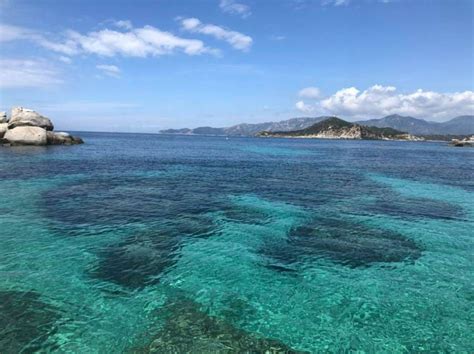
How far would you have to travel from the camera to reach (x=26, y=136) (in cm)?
6888

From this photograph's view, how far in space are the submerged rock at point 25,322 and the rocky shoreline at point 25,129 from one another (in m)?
68.5

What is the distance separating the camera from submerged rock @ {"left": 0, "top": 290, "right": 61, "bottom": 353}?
359 inches

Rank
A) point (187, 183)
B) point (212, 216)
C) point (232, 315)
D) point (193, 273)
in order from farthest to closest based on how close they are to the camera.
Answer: point (187, 183) < point (212, 216) < point (193, 273) < point (232, 315)

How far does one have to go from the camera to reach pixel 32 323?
1007 centimetres

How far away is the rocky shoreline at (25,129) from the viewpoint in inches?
2687

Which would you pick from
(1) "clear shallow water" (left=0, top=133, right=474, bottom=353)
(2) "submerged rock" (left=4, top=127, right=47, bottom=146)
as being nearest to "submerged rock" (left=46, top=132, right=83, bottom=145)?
(2) "submerged rock" (left=4, top=127, right=47, bottom=146)

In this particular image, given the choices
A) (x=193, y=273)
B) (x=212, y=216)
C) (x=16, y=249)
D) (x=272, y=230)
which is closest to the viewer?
(x=193, y=273)

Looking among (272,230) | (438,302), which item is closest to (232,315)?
(438,302)

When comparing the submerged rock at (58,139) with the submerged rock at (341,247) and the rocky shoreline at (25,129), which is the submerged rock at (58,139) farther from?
the submerged rock at (341,247)

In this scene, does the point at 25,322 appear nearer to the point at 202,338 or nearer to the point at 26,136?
the point at 202,338

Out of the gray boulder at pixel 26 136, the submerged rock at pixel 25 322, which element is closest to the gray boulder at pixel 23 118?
the gray boulder at pixel 26 136

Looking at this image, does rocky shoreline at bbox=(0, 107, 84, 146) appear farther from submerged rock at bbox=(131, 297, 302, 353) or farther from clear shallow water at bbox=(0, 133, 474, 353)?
submerged rock at bbox=(131, 297, 302, 353)

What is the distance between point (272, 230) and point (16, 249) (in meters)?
13.0

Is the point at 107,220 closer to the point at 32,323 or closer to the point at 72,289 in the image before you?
the point at 72,289
